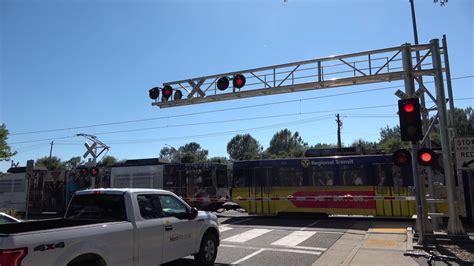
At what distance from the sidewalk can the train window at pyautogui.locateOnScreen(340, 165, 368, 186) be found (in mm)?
4472

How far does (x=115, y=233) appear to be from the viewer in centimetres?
626

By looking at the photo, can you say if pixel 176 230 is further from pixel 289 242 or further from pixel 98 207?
pixel 289 242

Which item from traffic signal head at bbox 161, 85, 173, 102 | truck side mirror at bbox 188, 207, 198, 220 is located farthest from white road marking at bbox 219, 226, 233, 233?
truck side mirror at bbox 188, 207, 198, 220

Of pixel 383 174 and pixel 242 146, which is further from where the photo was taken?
pixel 242 146

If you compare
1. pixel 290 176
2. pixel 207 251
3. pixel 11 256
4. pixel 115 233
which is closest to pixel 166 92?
pixel 290 176

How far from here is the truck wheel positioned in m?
8.65

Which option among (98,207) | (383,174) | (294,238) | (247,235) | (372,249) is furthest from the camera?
(383,174)

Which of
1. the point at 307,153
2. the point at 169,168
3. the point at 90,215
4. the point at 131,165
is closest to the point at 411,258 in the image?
the point at 90,215

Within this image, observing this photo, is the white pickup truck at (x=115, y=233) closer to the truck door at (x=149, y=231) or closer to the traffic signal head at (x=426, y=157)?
the truck door at (x=149, y=231)

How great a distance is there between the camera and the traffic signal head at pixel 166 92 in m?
16.6

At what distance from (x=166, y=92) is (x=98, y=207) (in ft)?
32.4

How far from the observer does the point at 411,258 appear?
913cm

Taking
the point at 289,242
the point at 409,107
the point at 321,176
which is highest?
the point at 409,107

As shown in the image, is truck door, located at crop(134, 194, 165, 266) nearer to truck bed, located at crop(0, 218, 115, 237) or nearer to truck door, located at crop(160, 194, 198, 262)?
truck door, located at crop(160, 194, 198, 262)
